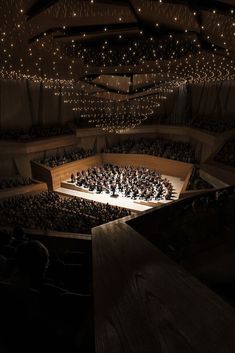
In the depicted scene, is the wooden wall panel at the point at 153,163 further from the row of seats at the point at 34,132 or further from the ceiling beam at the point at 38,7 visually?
the ceiling beam at the point at 38,7

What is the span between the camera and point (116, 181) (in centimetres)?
1509

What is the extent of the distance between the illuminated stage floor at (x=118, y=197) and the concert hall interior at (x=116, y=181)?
0.33ft

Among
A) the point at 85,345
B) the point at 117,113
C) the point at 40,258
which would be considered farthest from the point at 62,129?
the point at 85,345

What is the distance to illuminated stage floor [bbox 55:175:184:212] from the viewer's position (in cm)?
1296

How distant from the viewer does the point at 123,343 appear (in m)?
0.92

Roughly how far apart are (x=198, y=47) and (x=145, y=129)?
37.2 feet

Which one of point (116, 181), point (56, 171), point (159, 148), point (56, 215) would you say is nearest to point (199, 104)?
point (159, 148)

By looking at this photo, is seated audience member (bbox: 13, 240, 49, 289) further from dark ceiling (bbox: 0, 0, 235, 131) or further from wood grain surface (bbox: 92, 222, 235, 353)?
dark ceiling (bbox: 0, 0, 235, 131)

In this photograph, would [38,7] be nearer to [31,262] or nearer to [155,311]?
[31,262]

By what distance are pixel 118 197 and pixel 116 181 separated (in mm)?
1295

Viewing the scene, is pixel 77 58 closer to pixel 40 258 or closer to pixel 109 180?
pixel 109 180

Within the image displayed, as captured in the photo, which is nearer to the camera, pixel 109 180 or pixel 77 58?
pixel 77 58

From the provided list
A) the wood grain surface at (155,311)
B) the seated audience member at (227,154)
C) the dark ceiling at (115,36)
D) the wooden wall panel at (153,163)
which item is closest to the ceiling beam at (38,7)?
the dark ceiling at (115,36)

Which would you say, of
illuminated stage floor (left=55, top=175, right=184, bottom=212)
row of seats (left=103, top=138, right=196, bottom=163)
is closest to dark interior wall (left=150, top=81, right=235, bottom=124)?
row of seats (left=103, top=138, right=196, bottom=163)
